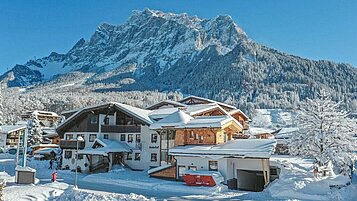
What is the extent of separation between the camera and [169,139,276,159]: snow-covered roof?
28.9m

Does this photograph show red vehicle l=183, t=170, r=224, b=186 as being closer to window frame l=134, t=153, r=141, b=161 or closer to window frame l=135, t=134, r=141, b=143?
window frame l=134, t=153, r=141, b=161

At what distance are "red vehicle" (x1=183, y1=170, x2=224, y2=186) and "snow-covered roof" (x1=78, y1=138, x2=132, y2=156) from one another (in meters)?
13.7

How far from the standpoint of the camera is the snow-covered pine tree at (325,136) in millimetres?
29047

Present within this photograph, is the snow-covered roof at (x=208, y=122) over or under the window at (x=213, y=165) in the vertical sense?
over

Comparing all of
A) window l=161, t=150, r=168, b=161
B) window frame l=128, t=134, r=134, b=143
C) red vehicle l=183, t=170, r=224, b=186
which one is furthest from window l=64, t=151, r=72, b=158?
red vehicle l=183, t=170, r=224, b=186

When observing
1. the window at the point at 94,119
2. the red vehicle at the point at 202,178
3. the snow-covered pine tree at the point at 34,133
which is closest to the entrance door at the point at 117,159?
Result: the window at the point at 94,119

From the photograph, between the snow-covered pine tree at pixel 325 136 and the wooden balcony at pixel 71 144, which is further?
the wooden balcony at pixel 71 144

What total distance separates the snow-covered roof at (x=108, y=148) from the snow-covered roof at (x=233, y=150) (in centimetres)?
1051

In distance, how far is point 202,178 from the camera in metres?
29.6

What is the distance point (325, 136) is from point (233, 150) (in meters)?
7.90

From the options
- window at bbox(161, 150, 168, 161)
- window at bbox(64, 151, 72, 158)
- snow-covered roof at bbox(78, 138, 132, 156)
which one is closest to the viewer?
snow-covered roof at bbox(78, 138, 132, 156)

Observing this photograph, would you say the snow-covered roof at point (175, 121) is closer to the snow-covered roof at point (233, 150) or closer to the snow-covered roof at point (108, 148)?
the snow-covered roof at point (233, 150)

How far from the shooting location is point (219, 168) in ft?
102

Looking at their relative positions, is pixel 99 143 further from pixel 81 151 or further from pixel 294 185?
pixel 294 185
